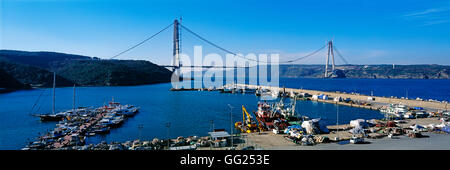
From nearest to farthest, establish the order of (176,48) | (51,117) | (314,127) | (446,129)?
(446,129) < (314,127) < (51,117) < (176,48)

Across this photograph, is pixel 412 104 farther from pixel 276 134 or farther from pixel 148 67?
pixel 148 67

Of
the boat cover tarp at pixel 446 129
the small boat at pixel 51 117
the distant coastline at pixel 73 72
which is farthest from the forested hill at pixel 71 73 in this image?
the boat cover tarp at pixel 446 129

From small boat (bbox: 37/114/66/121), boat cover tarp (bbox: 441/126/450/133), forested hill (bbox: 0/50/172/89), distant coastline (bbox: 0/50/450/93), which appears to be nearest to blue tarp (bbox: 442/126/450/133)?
boat cover tarp (bbox: 441/126/450/133)

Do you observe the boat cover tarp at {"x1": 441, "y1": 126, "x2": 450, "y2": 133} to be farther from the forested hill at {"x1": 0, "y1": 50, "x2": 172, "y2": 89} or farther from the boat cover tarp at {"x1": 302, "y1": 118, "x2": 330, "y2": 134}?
the forested hill at {"x1": 0, "y1": 50, "x2": 172, "y2": 89}

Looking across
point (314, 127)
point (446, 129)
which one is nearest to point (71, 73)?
point (314, 127)

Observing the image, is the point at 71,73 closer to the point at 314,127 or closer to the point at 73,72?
the point at 73,72

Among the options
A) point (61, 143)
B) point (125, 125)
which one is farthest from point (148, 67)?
point (61, 143)

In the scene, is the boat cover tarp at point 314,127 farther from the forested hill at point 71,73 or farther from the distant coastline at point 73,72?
the forested hill at point 71,73

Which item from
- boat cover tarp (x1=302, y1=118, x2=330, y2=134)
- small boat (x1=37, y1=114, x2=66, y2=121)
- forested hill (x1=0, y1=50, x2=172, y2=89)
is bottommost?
small boat (x1=37, y1=114, x2=66, y2=121)
